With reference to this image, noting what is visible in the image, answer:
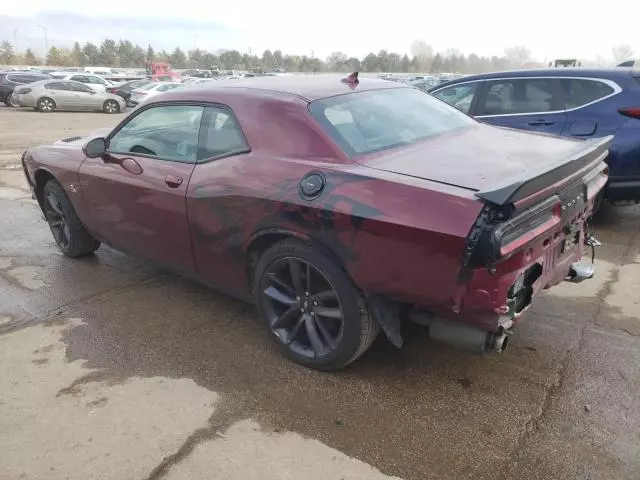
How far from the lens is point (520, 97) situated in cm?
603

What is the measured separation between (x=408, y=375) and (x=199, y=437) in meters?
1.18

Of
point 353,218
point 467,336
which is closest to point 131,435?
point 353,218

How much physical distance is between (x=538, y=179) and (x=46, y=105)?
80.3 feet

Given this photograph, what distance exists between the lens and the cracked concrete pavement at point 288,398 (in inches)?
93.7

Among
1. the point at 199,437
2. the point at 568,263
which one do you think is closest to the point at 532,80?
the point at 568,263

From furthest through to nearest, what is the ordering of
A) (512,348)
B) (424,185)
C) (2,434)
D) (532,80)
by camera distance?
(532,80) → (512,348) → (2,434) → (424,185)

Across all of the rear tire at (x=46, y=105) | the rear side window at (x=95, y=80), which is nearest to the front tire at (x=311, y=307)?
the rear tire at (x=46, y=105)

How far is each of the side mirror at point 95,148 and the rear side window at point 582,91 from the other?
4.56 meters

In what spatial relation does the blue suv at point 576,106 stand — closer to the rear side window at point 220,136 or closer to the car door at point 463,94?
the car door at point 463,94

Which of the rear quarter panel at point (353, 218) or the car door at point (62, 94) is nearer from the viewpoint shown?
the rear quarter panel at point (353, 218)

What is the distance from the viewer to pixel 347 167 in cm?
270

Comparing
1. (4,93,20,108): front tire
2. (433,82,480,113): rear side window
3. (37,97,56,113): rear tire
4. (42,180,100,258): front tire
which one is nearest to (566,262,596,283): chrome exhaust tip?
(433,82,480,113): rear side window

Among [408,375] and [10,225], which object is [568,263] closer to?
[408,375]

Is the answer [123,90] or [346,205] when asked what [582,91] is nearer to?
[346,205]
